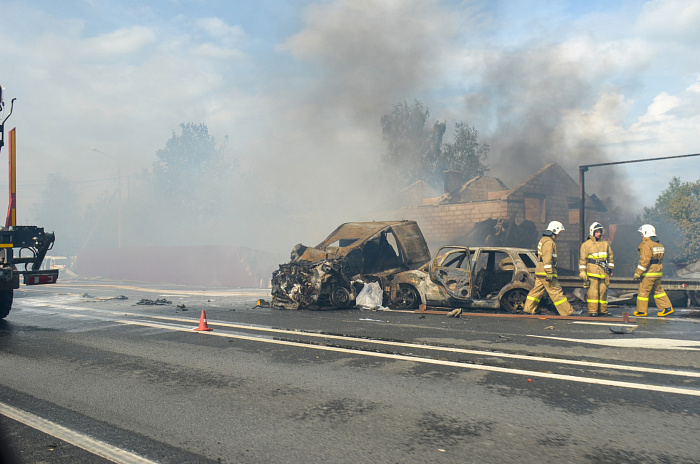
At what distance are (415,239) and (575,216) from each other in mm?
16930

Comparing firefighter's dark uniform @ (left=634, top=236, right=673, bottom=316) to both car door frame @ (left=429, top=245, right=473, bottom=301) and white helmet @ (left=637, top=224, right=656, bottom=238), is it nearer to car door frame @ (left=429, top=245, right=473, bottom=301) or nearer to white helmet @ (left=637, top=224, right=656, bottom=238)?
white helmet @ (left=637, top=224, right=656, bottom=238)

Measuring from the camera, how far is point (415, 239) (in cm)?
1341

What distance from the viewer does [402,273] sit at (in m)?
11.6

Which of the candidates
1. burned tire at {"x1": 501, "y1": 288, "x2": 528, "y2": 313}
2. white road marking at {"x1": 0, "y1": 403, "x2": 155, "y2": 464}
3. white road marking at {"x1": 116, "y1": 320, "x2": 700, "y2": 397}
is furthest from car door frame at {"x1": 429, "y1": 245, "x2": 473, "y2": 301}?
white road marking at {"x1": 0, "y1": 403, "x2": 155, "y2": 464}

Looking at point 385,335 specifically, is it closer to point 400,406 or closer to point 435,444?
point 400,406

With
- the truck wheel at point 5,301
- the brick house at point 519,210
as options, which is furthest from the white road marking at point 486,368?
the brick house at point 519,210

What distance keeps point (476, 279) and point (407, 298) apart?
170 cm

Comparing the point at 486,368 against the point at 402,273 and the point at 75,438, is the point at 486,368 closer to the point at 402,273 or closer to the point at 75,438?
the point at 75,438

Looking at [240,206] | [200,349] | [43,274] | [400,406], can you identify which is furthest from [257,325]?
[240,206]

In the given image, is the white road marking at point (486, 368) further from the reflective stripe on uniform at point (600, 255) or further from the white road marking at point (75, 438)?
the reflective stripe on uniform at point (600, 255)

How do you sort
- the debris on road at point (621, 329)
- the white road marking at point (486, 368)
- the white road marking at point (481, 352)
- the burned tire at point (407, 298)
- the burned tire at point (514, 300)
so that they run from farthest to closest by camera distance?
the burned tire at point (407, 298), the burned tire at point (514, 300), the debris on road at point (621, 329), the white road marking at point (481, 352), the white road marking at point (486, 368)

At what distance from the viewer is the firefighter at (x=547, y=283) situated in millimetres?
9438

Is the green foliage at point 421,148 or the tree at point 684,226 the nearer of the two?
the tree at point 684,226

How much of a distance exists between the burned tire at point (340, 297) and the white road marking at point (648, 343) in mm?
5408
